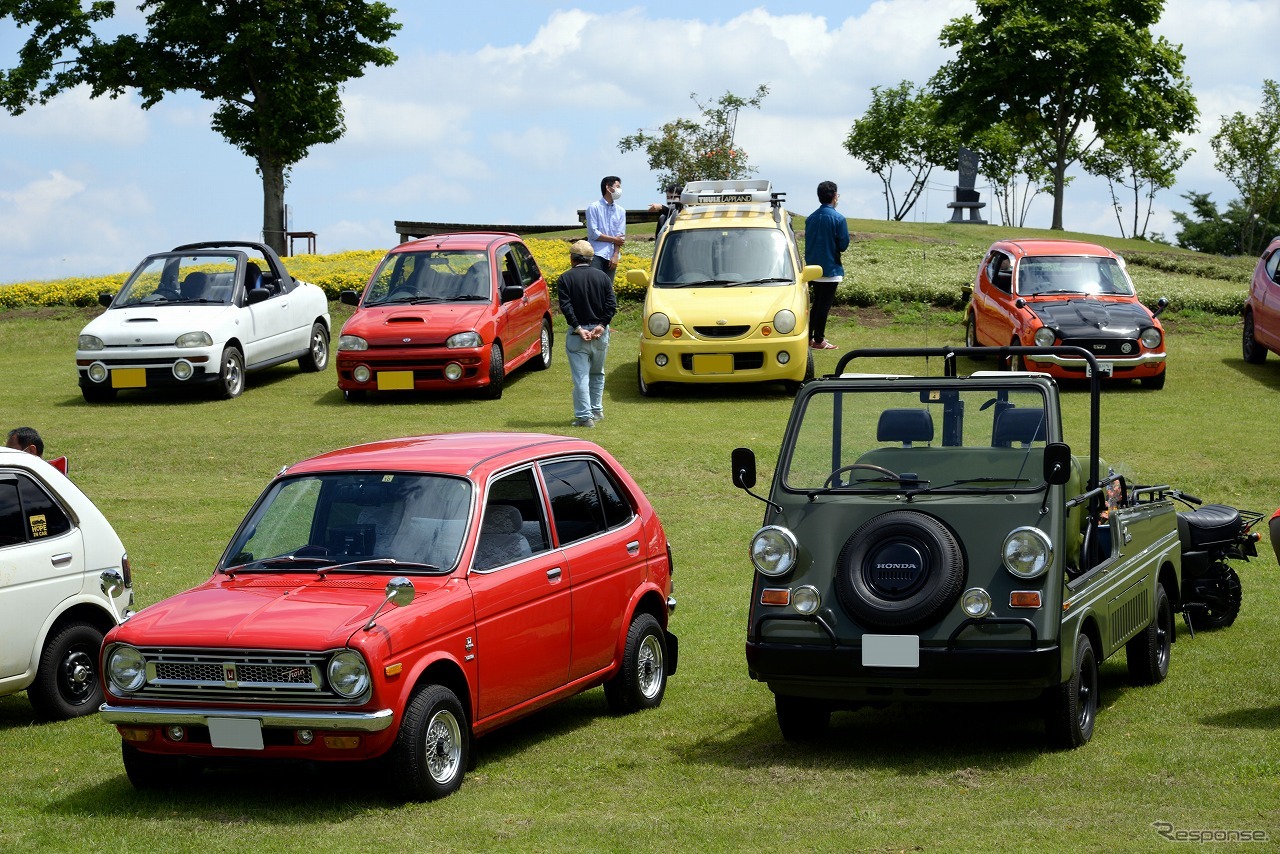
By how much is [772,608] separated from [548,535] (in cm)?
138

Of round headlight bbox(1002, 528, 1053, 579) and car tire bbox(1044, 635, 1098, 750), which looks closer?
round headlight bbox(1002, 528, 1053, 579)

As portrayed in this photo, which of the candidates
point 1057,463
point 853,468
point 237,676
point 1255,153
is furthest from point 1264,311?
point 1255,153

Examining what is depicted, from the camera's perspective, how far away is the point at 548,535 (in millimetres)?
8461

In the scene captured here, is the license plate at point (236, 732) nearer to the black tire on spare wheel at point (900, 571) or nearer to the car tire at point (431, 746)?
the car tire at point (431, 746)

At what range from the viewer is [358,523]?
8031mm

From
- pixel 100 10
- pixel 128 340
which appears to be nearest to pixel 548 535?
pixel 128 340

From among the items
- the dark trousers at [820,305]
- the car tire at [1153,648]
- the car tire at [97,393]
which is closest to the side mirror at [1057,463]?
the car tire at [1153,648]

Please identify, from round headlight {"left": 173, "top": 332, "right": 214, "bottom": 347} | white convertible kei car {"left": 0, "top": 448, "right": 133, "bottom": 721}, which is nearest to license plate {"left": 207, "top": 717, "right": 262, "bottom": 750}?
white convertible kei car {"left": 0, "top": 448, "right": 133, "bottom": 721}

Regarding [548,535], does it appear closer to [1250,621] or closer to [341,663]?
[341,663]

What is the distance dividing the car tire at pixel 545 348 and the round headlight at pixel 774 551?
1457 centimetres

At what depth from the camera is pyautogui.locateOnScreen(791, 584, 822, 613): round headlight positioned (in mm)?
7613

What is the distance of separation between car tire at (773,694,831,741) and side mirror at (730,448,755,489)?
3.57 ft

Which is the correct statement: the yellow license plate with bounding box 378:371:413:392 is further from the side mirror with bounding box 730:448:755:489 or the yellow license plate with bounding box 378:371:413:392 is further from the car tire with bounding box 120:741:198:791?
the car tire with bounding box 120:741:198:791

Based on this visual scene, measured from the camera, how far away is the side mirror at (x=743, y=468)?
7.99m
